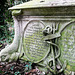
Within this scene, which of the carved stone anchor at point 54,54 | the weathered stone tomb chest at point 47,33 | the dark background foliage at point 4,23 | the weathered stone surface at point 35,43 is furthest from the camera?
the dark background foliage at point 4,23

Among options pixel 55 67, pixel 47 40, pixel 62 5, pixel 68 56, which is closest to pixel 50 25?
pixel 47 40

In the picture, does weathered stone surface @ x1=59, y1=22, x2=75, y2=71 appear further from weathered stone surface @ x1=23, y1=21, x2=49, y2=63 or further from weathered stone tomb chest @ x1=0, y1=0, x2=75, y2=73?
weathered stone surface @ x1=23, y1=21, x2=49, y2=63

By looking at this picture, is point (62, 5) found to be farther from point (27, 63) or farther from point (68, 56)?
point (27, 63)

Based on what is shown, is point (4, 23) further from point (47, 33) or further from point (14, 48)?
point (47, 33)

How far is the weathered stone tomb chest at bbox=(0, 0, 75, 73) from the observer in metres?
1.68

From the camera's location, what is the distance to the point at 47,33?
1.86 metres

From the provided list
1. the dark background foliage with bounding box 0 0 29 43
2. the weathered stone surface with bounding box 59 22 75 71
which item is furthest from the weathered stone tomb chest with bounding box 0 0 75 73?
the dark background foliage with bounding box 0 0 29 43

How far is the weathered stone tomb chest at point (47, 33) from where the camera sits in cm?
168

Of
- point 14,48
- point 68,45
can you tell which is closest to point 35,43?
point 14,48

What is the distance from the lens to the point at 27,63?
2.29m

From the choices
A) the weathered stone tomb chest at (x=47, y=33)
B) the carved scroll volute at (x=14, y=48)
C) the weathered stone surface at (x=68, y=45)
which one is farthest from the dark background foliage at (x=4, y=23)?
the weathered stone surface at (x=68, y=45)

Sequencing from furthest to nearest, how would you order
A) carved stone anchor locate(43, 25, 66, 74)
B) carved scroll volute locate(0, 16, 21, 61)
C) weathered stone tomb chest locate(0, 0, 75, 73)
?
carved scroll volute locate(0, 16, 21, 61)
carved stone anchor locate(43, 25, 66, 74)
weathered stone tomb chest locate(0, 0, 75, 73)

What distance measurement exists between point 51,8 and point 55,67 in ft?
3.84

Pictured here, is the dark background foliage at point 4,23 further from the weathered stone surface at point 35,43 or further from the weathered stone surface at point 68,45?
the weathered stone surface at point 68,45
